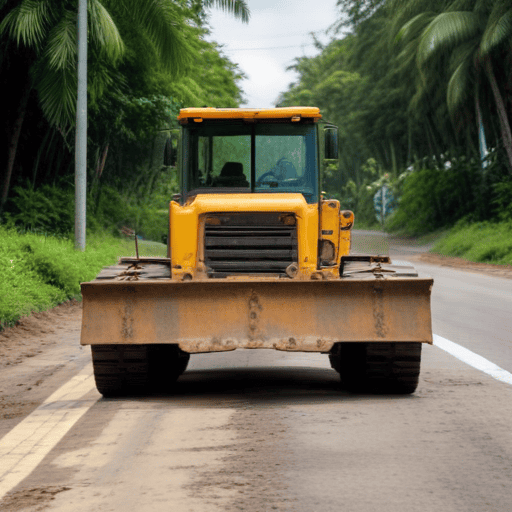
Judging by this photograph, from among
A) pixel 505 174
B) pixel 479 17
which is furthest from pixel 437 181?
pixel 479 17

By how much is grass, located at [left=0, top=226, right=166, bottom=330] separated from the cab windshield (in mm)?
5053

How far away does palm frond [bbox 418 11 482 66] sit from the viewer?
38.4 meters

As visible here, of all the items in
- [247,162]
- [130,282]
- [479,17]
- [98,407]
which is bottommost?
[98,407]

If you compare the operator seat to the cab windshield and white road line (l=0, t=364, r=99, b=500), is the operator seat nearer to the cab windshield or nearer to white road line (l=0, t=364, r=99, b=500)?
the cab windshield

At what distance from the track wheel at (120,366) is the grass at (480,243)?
84.0 feet

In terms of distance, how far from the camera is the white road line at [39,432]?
19.5 ft

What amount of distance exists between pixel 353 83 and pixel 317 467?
64723 mm

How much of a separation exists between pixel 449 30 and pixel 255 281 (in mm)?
32188

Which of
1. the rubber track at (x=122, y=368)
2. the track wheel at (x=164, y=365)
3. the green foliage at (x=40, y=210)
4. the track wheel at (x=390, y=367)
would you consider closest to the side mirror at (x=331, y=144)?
the track wheel at (x=390, y=367)

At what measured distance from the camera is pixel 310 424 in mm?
7105

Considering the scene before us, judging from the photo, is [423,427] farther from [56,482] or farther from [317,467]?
[56,482]

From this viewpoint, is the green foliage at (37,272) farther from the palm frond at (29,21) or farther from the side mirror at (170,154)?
the side mirror at (170,154)

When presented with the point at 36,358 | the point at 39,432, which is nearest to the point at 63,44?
the point at 36,358

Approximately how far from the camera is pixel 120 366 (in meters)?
8.54
